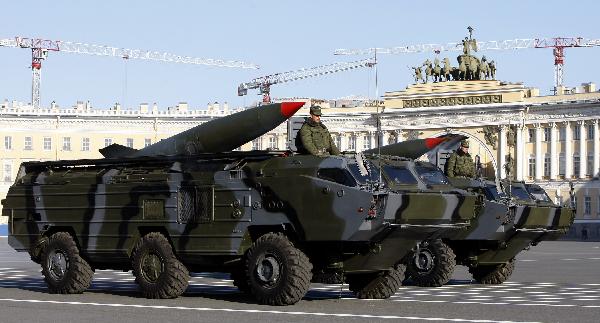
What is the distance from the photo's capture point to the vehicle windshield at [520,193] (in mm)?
27719

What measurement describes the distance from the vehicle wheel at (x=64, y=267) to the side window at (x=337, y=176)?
551 cm

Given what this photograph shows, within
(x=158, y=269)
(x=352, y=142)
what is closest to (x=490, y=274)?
(x=158, y=269)

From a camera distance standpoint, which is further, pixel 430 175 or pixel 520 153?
pixel 520 153

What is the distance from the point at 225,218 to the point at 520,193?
9.37 m

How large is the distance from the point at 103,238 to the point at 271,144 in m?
97.7

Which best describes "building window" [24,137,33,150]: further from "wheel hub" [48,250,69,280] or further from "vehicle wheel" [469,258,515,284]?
"wheel hub" [48,250,69,280]

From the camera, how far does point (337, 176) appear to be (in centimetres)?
1955

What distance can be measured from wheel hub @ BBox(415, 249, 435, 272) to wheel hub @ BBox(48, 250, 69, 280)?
7.35 meters

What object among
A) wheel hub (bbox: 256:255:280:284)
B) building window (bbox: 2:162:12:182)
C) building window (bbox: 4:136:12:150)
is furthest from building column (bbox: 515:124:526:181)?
wheel hub (bbox: 256:255:280:284)

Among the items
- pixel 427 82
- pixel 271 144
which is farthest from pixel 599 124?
pixel 271 144

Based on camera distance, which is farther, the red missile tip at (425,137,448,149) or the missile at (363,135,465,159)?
the missile at (363,135,465,159)

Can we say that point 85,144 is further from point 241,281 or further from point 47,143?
point 241,281

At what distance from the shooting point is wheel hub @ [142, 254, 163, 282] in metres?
21.5

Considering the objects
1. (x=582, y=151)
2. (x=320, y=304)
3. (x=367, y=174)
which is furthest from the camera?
(x=582, y=151)
